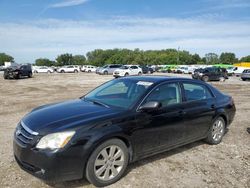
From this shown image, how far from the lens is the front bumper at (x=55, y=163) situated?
3.48 meters

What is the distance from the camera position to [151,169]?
15.0 ft

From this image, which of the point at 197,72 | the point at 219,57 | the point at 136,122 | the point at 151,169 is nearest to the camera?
the point at 136,122

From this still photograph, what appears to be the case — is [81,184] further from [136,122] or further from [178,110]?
[178,110]

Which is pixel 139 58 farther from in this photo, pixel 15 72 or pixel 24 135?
pixel 24 135

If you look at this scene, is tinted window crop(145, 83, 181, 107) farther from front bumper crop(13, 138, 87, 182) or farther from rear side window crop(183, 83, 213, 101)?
front bumper crop(13, 138, 87, 182)

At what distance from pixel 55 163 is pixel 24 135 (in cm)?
71

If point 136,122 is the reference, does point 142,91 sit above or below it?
above

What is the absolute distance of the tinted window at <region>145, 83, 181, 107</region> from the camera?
15.4 feet

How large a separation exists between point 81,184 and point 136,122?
123cm

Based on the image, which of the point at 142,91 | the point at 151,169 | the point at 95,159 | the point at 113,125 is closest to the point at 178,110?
the point at 142,91

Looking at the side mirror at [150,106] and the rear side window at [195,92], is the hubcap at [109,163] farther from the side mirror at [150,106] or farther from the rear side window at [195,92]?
the rear side window at [195,92]

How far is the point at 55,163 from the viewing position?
3.48 meters

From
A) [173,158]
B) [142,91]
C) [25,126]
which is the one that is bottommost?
[173,158]

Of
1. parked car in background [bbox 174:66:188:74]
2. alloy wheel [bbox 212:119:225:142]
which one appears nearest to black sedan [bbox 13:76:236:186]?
alloy wheel [bbox 212:119:225:142]
